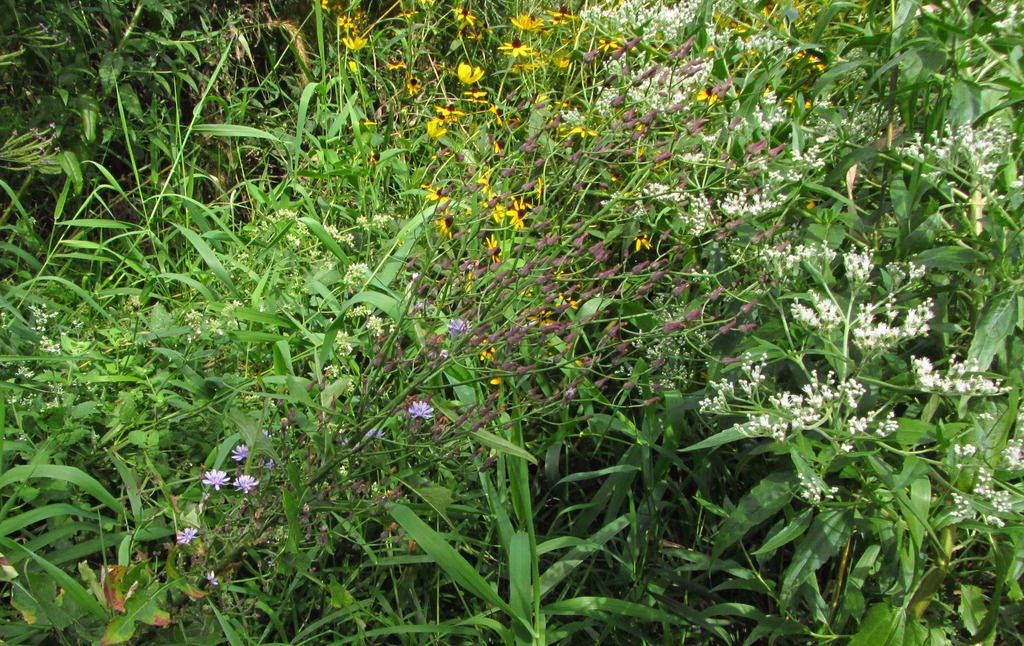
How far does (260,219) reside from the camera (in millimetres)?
2820

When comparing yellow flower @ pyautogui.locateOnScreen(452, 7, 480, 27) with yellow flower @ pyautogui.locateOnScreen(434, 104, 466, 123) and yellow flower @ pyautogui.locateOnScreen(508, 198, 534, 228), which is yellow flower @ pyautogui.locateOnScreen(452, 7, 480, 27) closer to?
yellow flower @ pyautogui.locateOnScreen(434, 104, 466, 123)

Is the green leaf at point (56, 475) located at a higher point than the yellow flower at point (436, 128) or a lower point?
lower

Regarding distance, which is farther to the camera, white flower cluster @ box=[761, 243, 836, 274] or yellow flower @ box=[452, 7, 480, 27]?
yellow flower @ box=[452, 7, 480, 27]

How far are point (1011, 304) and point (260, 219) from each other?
2.07m

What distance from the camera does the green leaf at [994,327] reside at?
1.67 meters

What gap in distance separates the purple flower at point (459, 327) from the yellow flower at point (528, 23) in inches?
60.7

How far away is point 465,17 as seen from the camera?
123 inches

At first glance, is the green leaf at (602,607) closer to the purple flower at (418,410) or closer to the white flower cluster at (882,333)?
the purple flower at (418,410)

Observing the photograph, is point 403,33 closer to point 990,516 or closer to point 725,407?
point 725,407

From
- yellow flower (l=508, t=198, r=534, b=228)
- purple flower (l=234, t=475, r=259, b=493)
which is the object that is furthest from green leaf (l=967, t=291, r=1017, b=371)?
purple flower (l=234, t=475, r=259, b=493)

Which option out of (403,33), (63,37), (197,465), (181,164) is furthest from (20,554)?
(403,33)

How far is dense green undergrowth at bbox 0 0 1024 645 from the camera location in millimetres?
1646

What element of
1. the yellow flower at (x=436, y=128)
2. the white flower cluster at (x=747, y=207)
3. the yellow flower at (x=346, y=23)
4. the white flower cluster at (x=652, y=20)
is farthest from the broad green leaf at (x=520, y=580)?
the yellow flower at (x=346, y=23)

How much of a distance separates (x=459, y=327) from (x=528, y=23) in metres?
1.63
